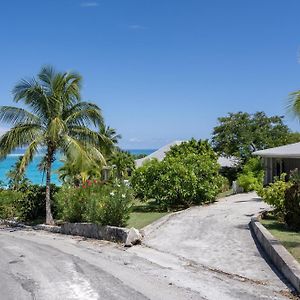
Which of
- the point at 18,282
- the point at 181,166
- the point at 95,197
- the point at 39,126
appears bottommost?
the point at 18,282

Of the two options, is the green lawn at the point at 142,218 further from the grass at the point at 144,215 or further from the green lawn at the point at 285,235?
the green lawn at the point at 285,235

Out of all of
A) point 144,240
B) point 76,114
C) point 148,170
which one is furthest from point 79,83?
point 144,240

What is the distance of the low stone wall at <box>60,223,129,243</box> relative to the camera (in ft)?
47.0

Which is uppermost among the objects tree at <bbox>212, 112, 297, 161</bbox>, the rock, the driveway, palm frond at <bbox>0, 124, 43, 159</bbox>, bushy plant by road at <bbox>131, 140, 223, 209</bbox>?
tree at <bbox>212, 112, 297, 161</bbox>

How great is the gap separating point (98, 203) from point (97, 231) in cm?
99

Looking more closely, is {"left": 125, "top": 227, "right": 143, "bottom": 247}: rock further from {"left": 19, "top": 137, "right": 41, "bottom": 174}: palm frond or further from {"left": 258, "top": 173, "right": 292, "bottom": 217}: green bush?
{"left": 19, "top": 137, "right": 41, "bottom": 174}: palm frond

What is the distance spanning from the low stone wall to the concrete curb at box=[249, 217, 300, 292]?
415cm

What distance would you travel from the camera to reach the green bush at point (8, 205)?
84.0 ft

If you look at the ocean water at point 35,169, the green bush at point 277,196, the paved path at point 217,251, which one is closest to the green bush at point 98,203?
the paved path at point 217,251

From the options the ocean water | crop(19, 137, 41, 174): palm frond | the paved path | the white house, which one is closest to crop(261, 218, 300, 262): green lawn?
the paved path

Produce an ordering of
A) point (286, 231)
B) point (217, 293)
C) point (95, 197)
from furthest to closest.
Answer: point (95, 197) < point (286, 231) < point (217, 293)

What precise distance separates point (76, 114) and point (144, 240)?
845 centimetres

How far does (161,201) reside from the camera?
2064 cm

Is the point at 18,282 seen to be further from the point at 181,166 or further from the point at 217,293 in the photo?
the point at 181,166
